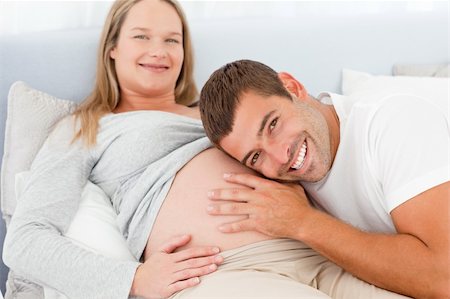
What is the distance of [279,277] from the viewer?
1.29 metres

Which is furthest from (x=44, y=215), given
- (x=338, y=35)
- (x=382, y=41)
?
(x=382, y=41)

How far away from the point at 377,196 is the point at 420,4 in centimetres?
147

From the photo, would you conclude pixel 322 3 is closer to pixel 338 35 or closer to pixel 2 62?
Answer: pixel 338 35

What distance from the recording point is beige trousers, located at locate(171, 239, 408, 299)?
1.21 metres

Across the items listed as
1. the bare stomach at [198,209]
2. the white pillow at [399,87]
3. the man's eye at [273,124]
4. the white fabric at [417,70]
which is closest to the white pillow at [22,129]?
the bare stomach at [198,209]

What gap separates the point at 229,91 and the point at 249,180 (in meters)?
0.21

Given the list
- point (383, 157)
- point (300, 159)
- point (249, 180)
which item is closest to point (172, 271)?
point (249, 180)

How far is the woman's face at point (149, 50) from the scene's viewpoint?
6.00ft

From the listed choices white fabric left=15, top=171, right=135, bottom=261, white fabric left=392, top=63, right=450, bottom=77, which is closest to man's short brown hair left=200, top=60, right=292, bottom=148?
white fabric left=15, top=171, right=135, bottom=261

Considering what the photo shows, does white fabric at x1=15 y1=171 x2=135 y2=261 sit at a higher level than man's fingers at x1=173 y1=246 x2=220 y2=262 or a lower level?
lower

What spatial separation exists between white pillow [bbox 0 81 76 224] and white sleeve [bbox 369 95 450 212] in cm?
98

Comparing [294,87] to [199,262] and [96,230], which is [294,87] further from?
[96,230]

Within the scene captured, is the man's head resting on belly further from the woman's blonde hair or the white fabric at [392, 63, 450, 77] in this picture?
the white fabric at [392, 63, 450, 77]

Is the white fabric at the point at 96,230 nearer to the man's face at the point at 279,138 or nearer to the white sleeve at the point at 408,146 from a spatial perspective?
the man's face at the point at 279,138
